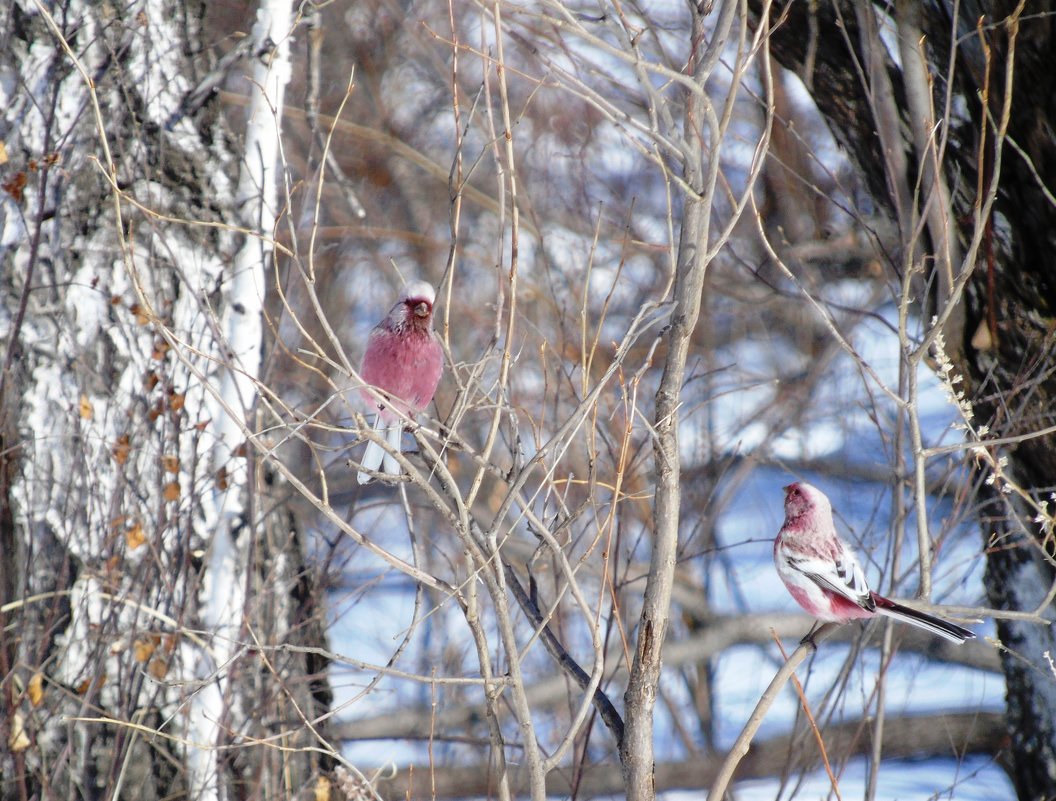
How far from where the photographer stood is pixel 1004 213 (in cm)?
295

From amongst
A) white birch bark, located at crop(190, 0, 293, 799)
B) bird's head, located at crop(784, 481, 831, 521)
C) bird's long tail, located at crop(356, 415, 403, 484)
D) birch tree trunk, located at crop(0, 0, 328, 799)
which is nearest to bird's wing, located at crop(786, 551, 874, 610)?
bird's head, located at crop(784, 481, 831, 521)

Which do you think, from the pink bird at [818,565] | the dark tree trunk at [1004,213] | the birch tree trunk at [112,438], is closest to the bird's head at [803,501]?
the pink bird at [818,565]

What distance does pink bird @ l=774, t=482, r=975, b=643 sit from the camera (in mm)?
2045

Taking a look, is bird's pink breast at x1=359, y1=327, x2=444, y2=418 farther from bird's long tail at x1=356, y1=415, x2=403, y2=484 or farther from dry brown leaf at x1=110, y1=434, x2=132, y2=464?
dry brown leaf at x1=110, y1=434, x2=132, y2=464

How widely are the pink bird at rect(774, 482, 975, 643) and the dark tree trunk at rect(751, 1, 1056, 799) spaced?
2.32 ft

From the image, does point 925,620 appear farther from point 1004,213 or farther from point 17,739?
point 17,739

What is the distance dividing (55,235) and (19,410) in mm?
512

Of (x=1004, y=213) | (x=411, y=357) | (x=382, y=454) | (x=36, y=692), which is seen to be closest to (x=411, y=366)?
(x=411, y=357)

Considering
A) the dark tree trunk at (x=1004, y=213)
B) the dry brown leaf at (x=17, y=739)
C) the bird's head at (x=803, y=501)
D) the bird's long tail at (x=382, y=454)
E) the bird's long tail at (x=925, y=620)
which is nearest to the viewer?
the bird's long tail at (x=925, y=620)

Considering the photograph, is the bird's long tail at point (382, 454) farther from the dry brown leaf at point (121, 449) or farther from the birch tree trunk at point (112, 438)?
the dry brown leaf at point (121, 449)

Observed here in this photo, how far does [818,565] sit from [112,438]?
1.91 m

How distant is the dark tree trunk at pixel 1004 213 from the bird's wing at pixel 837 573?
780 mm

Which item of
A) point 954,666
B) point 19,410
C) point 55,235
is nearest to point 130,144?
point 55,235

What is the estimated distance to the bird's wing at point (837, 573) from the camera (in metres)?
2.03
